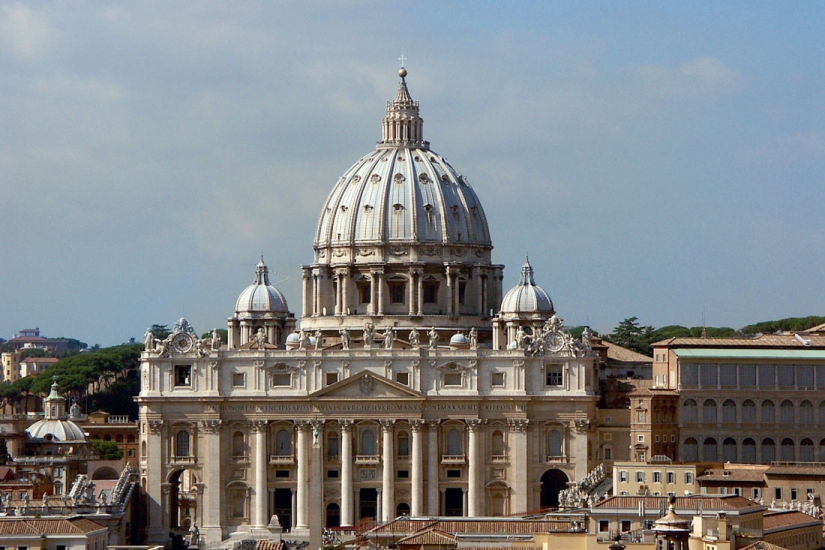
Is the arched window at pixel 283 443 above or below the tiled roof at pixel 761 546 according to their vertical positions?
above

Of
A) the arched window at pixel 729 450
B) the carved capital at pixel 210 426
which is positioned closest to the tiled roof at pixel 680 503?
the arched window at pixel 729 450

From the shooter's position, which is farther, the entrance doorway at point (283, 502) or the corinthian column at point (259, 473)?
the entrance doorway at point (283, 502)

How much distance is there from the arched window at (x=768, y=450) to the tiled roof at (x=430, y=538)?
52.2 m

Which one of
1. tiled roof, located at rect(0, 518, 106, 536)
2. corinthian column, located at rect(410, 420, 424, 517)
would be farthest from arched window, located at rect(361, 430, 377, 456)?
tiled roof, located at rect(0, 518, 106, 536)

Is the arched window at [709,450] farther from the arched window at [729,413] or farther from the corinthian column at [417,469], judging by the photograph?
the corinthian column at [417,469]

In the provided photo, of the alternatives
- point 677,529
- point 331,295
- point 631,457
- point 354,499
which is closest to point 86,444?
point 331,295

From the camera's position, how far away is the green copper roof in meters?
162

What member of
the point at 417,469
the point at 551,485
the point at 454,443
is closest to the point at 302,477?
the point at 417,469

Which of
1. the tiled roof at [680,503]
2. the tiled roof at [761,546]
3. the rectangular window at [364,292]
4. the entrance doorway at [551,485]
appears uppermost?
the rectangular window at [364,292]

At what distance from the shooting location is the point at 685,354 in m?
162

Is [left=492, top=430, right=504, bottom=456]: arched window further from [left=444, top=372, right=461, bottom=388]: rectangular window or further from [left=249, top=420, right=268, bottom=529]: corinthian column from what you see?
[left=249, top=420, right=268, bottom=529]: corinthian column

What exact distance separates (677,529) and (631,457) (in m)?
81.4

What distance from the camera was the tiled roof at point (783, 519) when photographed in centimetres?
11609

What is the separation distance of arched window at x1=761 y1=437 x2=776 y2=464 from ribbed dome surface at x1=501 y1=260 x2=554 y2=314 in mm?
25866
